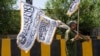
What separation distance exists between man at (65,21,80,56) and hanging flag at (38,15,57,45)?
335 mm

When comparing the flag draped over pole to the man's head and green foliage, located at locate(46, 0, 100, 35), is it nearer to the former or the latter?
the man's head

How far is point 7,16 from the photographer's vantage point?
24.8 meters

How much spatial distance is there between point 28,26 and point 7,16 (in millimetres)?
17669

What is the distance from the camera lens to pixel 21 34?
688 cm

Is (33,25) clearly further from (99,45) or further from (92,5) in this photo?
(92,5)

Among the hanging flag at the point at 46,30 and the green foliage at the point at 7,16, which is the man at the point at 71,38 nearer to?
the hanging flag at the point at 46,30

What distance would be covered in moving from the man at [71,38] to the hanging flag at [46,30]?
335 millimetres

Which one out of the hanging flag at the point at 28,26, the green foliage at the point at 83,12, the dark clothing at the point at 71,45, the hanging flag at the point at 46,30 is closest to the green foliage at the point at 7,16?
the green foliage at the point at 83,12

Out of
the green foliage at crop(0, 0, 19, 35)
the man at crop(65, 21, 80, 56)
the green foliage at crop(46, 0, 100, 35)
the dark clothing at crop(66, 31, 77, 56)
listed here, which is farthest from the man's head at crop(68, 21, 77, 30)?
the green foliage at crop(46, 0, 100, 35)

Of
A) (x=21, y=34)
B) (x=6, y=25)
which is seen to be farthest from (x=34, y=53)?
(x=6, y=25)

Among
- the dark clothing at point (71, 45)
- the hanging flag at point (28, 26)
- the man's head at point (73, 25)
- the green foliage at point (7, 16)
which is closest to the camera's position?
the hanging flag at point (28, 26)

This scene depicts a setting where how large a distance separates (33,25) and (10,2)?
18.0 m

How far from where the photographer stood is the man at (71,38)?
26.0ft

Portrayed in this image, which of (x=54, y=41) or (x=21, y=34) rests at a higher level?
(x=21, y=34)
